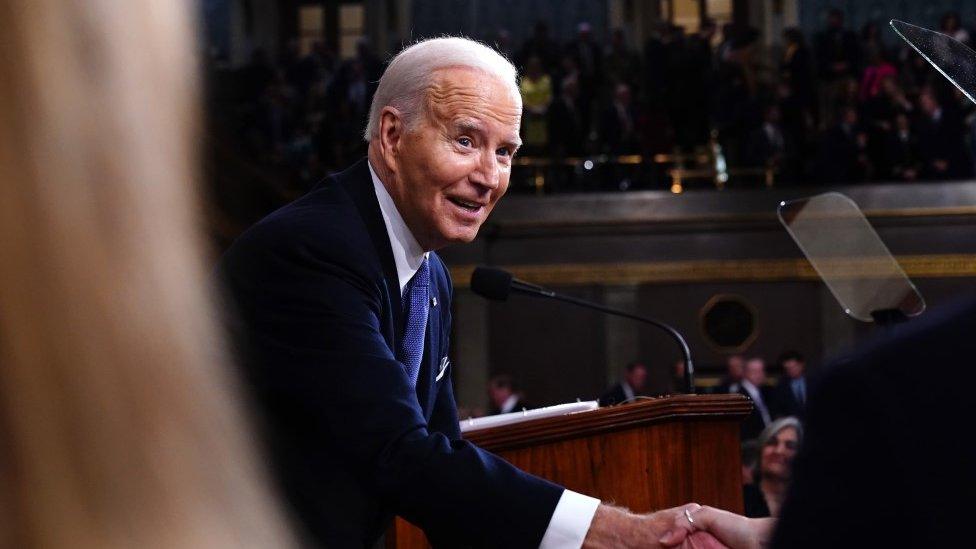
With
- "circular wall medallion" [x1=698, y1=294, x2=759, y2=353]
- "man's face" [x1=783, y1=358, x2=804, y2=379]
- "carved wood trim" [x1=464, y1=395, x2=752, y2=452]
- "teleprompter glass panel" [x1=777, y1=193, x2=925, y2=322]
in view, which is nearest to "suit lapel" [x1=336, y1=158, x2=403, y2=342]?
"carved wood trim" [x1=464, y1=395, x2=752, y2=452]

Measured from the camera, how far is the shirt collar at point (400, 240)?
246 cm

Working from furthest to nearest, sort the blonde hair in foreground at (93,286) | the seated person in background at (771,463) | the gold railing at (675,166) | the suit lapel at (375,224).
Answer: the gold railing at (675,166)
the seated person in background at (771,463)
the suit lapel at (375,224)
the blonde hair in foreground at (93,286)

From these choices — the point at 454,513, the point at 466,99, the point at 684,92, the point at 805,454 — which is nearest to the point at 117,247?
the point at 805,454

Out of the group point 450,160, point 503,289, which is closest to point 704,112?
point 503,289

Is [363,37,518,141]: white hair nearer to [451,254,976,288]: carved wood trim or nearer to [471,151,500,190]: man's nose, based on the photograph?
[471,151,500,190]: man's nose

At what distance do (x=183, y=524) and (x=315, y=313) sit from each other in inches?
61.7

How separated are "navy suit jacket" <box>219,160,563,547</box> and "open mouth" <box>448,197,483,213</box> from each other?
15 cm

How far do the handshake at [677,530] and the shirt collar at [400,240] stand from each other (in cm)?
59

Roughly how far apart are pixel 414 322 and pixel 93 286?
1873 millimetres

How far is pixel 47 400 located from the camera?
0.60 meters

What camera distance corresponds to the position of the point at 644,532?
6.81 ft

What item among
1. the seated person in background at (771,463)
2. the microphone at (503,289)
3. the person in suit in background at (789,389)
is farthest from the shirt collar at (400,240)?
the person in suit in background at (789,389)

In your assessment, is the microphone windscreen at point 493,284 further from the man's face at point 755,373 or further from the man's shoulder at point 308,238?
the man's face at point 755,373

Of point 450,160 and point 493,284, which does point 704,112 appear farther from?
point 450,160
